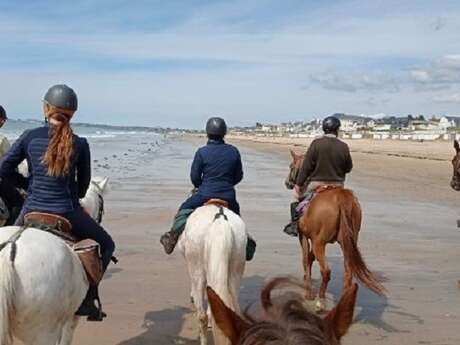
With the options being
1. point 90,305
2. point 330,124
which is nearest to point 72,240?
point 90,305

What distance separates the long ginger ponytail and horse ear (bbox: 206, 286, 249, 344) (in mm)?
3203

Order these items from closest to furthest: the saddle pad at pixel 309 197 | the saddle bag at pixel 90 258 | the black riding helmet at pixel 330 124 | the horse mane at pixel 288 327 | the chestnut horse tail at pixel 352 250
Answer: the horse mane at pixel 288 327, the saddle bag at pixel 90 258, the chestnut horse tail at pixel 352 250, the saddle pad at pixel 309 197, the black riding helmet at pixel 330 124

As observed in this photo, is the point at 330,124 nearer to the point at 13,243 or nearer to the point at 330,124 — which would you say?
the point at 330,124

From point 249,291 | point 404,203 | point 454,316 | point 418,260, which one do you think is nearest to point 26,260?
point 249,291

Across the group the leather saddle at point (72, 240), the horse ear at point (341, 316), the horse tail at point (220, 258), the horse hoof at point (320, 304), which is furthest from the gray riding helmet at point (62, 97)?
the horse hoof at point (320, 304)

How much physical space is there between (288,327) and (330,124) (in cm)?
721

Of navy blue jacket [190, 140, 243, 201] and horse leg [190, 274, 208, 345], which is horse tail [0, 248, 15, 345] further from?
navy blue jacket [190, 140, 243, 201]

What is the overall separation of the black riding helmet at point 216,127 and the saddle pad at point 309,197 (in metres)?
1.77

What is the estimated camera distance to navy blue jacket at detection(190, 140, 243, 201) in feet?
24.8

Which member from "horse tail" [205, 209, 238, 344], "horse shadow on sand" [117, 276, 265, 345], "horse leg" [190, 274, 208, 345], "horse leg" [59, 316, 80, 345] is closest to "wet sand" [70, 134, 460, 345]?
"horse shadow on sand" [117, 276, 265, 345]

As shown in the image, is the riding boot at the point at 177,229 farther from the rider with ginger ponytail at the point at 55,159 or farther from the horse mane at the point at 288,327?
the horse mane at the point at 288,327

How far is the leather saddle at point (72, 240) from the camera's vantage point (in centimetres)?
522

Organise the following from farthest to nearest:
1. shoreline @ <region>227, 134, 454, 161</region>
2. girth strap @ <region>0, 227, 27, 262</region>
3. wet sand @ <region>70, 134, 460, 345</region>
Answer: shoreline @ <region>227, 134, 454, 161</region>, wet sand @ <region>70, 134, 460, 345</region>, girth strap @ <region>0, 227, 27, 262</region>

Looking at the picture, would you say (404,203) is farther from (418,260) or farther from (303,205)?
(303,205)
